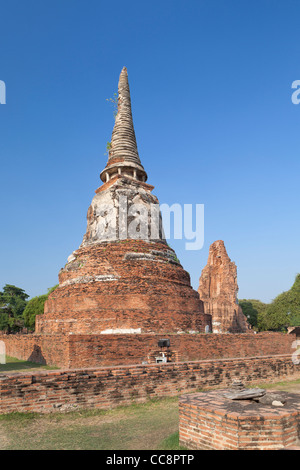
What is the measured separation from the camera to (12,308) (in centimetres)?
3628

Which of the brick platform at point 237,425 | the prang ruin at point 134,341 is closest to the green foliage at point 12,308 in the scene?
the prang ruin at point 134,341

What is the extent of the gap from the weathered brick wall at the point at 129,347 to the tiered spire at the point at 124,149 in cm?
1023

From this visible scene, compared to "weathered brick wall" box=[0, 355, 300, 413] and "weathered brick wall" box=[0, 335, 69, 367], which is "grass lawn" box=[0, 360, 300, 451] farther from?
"weathered brick wall" box=[0, 335, 69, 367]

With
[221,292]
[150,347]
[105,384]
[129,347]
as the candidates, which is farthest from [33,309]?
[105,384]

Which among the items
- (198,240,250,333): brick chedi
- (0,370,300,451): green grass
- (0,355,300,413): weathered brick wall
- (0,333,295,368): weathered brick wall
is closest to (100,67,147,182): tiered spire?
(0,333,295,368): weathered brick wall

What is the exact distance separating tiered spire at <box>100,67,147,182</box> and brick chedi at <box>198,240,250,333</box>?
18445 mm

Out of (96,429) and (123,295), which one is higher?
(123,295)

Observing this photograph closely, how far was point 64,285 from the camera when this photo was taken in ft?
48.9

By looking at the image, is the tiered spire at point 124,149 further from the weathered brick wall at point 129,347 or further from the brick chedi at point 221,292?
the brick chedi at point 221,292

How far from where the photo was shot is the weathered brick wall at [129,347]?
9414 mm

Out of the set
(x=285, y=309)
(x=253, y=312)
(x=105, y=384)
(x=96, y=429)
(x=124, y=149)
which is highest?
(x=124, y=149)

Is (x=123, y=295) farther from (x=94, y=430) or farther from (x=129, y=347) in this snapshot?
(x=94, y=430)

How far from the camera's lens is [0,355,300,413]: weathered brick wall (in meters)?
5.94

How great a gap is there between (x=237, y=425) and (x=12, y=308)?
36439mm
